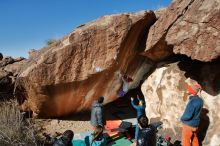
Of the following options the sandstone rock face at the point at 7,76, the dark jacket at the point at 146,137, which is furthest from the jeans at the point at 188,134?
the sandstone rock face at the point at 7,76

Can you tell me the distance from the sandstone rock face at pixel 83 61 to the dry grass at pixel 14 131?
4.11ft

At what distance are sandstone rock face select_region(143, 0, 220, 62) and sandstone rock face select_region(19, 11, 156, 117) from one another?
926mm

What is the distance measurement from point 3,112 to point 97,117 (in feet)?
7.55

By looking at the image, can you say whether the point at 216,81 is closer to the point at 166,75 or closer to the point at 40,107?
the point at 166,75

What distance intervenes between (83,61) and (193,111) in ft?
11.3

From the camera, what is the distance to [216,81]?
8.28 meters

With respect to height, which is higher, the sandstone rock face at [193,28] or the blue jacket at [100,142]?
the sandstone rock face at [193,28]

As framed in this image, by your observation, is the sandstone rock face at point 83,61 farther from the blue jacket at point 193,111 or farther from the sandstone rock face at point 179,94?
the blue jacket at point 193,111

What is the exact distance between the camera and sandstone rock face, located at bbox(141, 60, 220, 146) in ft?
26.7

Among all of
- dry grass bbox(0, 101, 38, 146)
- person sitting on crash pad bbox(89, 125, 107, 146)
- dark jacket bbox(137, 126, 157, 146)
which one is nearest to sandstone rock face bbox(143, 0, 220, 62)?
dark jacket bbox(137, 126, 157, 146)

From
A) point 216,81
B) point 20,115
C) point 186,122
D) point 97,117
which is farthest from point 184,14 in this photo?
point 20,115

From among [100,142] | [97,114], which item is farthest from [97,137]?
[97,114]

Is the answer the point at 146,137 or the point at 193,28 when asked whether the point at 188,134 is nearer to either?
the point at 146,137

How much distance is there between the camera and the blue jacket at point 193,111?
24.3ft
